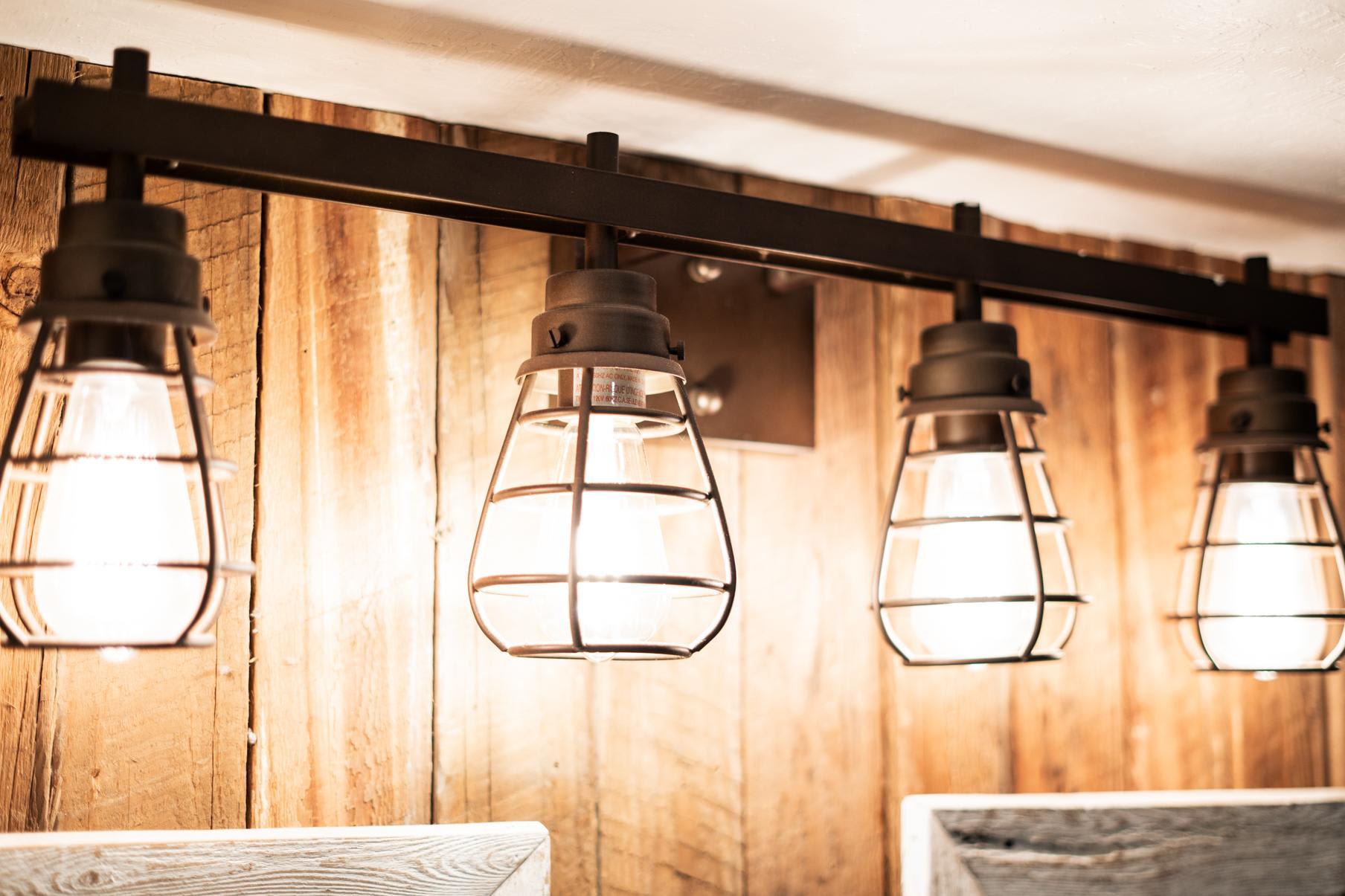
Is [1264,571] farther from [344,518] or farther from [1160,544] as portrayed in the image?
[344,518]

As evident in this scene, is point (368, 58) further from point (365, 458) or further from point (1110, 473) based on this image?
point (1110, 473)

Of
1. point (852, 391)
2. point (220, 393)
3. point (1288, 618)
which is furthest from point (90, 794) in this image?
point (1288, 618)

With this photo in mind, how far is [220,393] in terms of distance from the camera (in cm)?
101

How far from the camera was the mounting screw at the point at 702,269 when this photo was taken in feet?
3.78

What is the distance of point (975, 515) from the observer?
40.3 inches

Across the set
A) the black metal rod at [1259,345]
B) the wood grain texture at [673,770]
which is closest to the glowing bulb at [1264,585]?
the black metal rod at [1259,345]

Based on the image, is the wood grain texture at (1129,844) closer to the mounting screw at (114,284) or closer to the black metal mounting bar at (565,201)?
the black metal mounting bar at (565,201)

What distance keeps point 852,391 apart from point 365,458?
0.49 meters

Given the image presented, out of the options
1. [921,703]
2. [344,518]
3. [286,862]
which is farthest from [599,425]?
[921,703]

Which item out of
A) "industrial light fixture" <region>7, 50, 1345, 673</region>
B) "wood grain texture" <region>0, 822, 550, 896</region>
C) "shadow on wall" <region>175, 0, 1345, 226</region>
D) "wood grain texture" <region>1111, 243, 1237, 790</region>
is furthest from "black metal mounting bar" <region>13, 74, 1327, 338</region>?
"wood grain texture" <region>0, 822, 550, 896</region>

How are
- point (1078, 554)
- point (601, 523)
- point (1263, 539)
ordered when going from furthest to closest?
point (1078, 554), point (1263, 539), point (601, 523)

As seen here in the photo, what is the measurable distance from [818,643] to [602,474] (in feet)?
1.37

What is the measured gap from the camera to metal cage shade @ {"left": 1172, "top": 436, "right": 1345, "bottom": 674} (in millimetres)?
1140

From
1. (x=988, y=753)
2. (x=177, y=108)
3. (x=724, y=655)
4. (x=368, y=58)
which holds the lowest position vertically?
(x=988, y=753)
